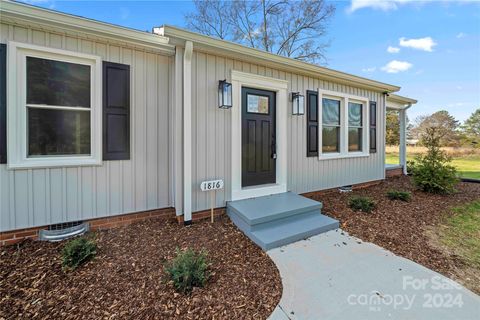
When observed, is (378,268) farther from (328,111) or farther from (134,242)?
(328,111)

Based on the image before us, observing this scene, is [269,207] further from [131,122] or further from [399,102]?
[399,102]

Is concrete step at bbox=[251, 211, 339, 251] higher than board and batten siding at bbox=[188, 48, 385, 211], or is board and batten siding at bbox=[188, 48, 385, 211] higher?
board and batten siding at bbox=[188, 48, 385, 211]

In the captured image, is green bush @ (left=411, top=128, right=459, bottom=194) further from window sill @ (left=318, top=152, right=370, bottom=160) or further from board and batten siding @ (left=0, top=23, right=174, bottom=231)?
board and batten siding @ (left=0, top=23, right=174, bottom=231)

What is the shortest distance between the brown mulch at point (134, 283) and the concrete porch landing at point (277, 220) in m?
0.23

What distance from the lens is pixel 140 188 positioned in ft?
11.8

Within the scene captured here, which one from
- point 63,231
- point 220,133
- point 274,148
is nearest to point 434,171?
point 274,148

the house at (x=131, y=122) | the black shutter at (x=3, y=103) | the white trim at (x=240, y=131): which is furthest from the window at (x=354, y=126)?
the black shutter at (x=3, y=103)

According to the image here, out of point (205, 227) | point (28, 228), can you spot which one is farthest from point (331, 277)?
point (28, 228)

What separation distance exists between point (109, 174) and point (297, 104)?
3640 millimetres

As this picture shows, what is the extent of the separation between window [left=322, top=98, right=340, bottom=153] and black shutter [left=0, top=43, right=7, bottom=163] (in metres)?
5.54

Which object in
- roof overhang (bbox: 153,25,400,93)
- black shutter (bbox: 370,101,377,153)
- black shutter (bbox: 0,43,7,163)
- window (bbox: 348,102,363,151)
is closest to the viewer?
black shutter (bbox: 0,43,7,163)

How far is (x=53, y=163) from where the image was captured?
9.89 feet

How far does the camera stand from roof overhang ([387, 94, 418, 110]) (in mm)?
7512

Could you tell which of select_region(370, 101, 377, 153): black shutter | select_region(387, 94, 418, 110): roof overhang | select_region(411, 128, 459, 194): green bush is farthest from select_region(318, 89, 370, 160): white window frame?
select_region(387, 94, 418, 110): roof overhang
